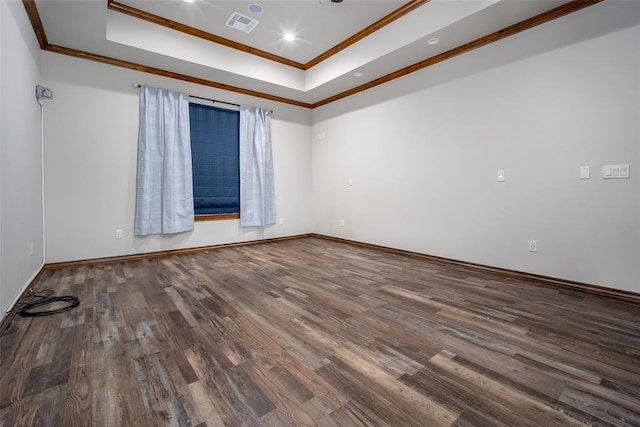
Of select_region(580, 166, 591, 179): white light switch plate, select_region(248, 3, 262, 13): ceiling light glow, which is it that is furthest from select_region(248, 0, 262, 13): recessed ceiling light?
select_region(580, 166, 591, 179): white light switch plate

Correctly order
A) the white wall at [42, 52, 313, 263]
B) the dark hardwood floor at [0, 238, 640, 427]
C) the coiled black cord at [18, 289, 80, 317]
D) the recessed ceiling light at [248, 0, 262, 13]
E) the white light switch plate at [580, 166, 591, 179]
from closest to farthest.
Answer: the dark hardwood floor at [0, 238, 640, 427] < the coiled black cord at [18, 289, 80, 317] < the white light switch plate at [580, 166, 591, 179] < the recessed ceiling light at [248, 0, 262, 13] < the white wall at [42, 52, 313, 263]

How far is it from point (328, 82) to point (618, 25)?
131 inches

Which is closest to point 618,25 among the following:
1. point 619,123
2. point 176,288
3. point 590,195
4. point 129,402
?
point 619,123

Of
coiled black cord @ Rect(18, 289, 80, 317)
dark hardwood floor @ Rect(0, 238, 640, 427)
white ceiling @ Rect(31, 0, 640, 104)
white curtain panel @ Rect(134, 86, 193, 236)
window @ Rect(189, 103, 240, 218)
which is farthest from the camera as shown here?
window @ Rect(189, 103, 240, 218)

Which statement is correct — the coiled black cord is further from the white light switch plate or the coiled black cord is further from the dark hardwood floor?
the white light switch plate

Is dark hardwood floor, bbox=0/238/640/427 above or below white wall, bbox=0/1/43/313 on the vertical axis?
below

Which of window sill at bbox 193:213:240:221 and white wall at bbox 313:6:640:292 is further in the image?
window sill at bbox 193:213:240:221

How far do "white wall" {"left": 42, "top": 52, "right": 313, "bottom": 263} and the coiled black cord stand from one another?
119 centimetres

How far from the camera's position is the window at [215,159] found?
4.55 metres

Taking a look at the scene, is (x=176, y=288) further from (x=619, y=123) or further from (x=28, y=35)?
(x=619, y=123)

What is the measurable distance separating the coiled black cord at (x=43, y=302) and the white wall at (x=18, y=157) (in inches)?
3.9

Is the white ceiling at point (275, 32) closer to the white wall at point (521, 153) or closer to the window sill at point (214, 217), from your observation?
the white wall at point (521, 153)

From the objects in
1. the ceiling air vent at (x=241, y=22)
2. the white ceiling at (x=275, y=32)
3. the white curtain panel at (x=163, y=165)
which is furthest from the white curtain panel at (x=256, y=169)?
the ceiling air vent at (x=241, y=22)

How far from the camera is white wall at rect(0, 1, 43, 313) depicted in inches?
79.5
